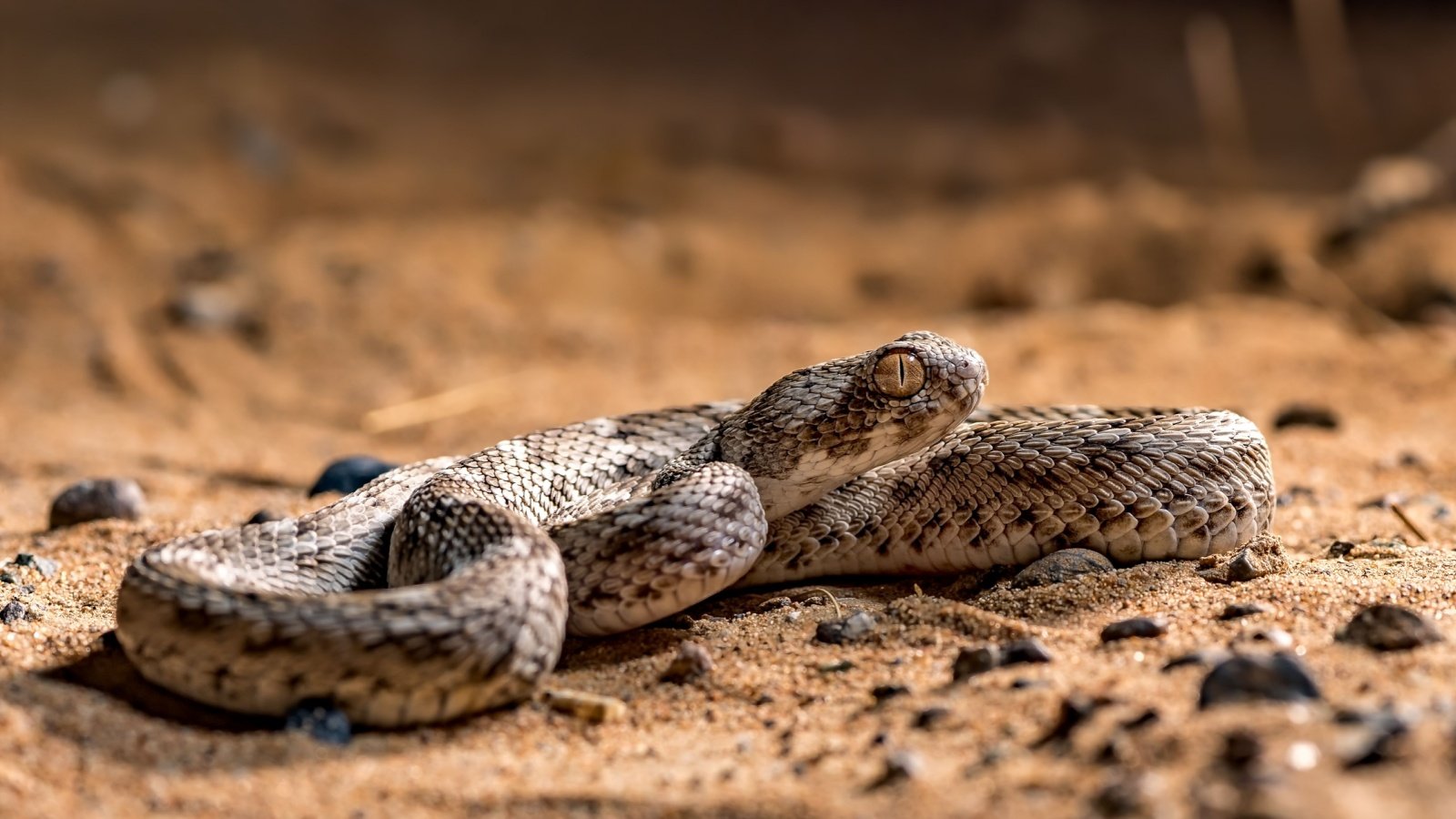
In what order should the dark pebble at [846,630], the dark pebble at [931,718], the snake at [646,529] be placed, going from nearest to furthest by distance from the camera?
the dark pebble at [931,718]
the snake at [646,529]
the dark pebble at [846,630]

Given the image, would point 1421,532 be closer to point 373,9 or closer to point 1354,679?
point 1354,679

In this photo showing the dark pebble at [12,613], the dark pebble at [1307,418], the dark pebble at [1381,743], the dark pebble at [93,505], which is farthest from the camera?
the dark pebble at [1307,418]

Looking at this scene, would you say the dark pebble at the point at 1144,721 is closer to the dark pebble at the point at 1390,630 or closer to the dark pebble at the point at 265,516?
the dark pebble at the point at 1390,630

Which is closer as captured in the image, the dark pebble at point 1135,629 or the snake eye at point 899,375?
the dark pebble at point 1135,629

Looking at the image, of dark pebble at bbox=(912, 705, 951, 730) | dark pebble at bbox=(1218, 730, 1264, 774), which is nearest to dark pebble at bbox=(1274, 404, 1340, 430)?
dark pebble at bbox=(912, 705, 951, 730)

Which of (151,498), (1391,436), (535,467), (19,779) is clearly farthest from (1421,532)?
(151,498)

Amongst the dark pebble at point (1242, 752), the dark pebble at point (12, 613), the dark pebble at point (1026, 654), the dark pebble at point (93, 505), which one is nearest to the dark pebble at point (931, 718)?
the dark pebble at point (1026, 654)

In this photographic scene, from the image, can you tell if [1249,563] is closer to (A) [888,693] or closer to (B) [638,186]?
(A) [888,693]
